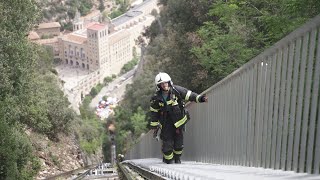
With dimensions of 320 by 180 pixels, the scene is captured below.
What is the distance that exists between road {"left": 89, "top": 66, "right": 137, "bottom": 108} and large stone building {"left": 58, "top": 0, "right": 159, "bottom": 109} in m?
3.62

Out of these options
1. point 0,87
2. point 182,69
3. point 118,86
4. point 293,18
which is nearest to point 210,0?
point 182,69

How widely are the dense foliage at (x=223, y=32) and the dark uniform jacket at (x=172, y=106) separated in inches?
165

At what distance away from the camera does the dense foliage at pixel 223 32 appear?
456 inches

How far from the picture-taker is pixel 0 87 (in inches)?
486

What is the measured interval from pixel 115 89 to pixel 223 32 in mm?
69600

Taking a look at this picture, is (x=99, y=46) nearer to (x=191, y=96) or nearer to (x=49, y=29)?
(x=49, y=29)

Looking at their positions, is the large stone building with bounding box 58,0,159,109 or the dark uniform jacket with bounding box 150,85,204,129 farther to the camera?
the large stone building with bounding box 58,0,159,109

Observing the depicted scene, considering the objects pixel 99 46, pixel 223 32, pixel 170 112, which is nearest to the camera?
pixel 170 112

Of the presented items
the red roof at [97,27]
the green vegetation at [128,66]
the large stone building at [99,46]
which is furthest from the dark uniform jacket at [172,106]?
the green vegetation at [128,66]

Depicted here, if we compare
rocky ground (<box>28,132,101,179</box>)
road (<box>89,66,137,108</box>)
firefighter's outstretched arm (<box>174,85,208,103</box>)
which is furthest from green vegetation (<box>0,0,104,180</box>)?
road (<box>89,66,137,108</box>)

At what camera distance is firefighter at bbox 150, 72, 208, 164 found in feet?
22.8

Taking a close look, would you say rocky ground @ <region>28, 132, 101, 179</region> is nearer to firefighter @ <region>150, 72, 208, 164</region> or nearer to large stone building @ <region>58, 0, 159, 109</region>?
firefighter @ <region>150, 72, 208, 164</region>

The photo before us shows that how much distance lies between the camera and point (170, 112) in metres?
7.34

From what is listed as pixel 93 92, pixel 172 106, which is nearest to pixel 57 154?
pixel 172 106
